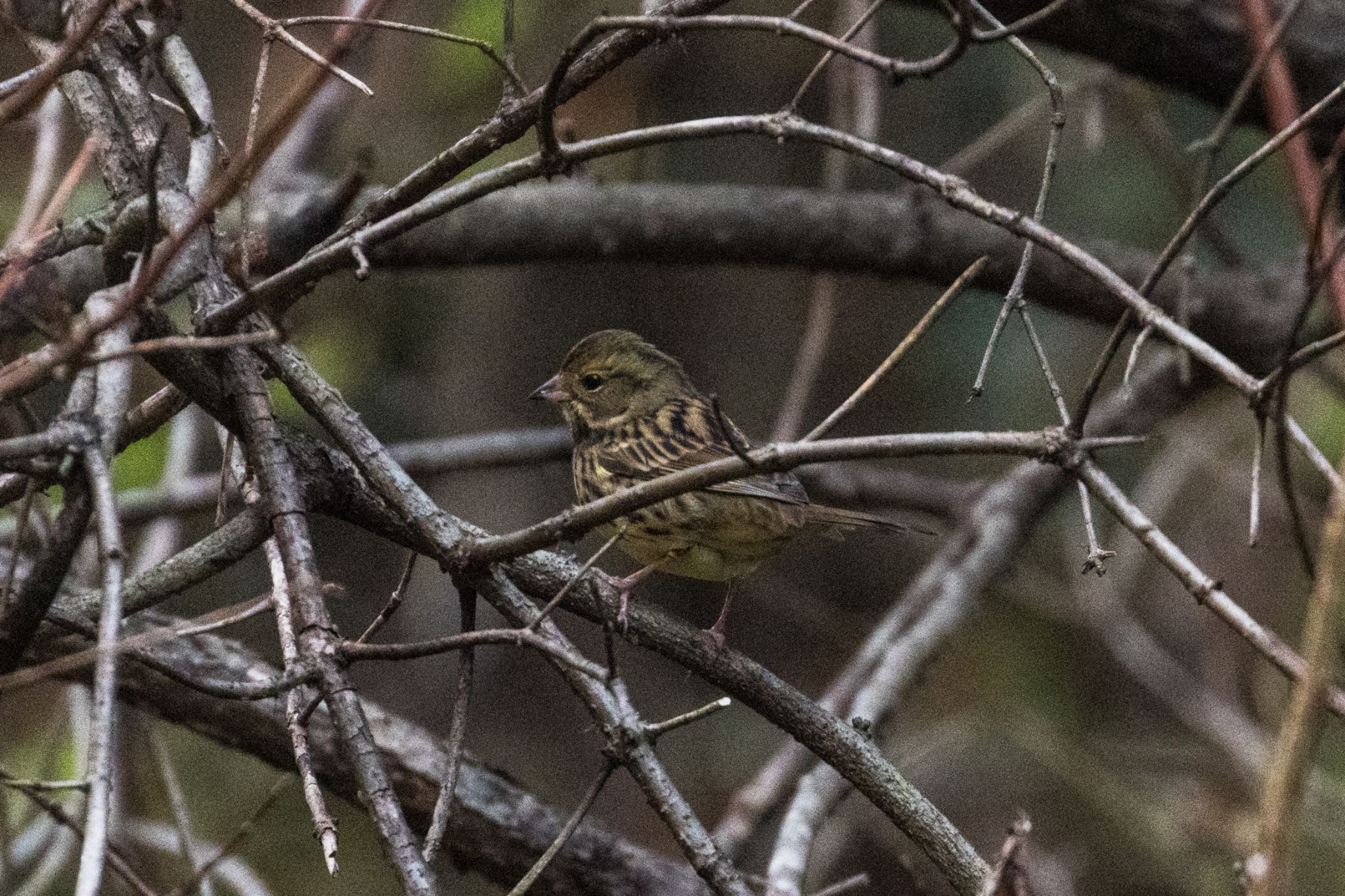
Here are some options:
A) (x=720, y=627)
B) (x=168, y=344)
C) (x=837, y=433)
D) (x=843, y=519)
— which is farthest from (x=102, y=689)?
(x=837, y=433)

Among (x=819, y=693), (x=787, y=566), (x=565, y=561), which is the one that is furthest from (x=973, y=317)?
(x=565, y=561)

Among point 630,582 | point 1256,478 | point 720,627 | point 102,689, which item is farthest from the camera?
point 720,627

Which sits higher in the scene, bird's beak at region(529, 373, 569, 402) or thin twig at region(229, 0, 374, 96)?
bird's beak at region(529, 373, 569, 402)

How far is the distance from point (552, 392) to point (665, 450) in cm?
Result: 56

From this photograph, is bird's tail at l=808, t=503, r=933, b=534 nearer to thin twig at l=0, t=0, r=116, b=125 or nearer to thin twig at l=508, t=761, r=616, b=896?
thin twig at l=508, t=761, r=616, b=896

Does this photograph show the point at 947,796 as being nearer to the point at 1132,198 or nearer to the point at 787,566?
the point at 787,566

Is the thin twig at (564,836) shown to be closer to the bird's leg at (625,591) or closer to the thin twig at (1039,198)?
the bird's leg at (625,591)

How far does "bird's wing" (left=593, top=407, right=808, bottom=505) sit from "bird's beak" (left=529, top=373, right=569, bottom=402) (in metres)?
0.30

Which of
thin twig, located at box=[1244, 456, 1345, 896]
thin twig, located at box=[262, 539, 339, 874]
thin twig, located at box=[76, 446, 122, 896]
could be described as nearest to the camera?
thin twig, located at box=[1244, 456, 1345, 896]

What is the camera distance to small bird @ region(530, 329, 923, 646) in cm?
423

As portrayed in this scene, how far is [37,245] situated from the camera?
2555 mm

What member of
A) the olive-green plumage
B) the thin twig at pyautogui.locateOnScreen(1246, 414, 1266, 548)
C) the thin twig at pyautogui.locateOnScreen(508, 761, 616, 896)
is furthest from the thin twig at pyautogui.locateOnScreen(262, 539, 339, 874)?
the thin twig at pyautogui.locateOnScreen(1246, 414, 1266, 548)

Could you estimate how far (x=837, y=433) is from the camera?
754cm

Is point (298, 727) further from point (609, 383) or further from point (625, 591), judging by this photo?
point (609, 383)
